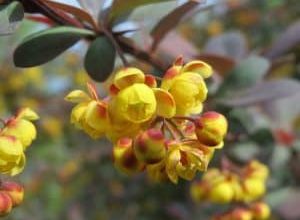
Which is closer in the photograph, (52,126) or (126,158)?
(126,158)

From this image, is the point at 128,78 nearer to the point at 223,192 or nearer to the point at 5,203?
the point at 5,203

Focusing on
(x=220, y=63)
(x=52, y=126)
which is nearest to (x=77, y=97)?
(x=220, y=63)

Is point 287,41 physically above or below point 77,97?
below

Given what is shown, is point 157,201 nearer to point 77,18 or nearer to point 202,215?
point 202,215

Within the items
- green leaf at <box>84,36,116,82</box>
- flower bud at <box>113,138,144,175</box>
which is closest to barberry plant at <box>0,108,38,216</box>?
flower bud at <box>113,138,144,175</box>

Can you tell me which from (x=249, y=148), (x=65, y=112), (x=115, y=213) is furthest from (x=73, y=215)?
(x=249, y=148)

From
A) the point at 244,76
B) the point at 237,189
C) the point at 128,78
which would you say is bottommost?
the point at 237,189

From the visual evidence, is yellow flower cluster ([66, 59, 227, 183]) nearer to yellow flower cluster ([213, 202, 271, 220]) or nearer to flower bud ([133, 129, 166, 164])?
flower bud ([133, 129, 166, 164])

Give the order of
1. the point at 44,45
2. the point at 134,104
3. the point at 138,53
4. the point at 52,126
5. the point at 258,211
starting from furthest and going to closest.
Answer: the point at 52,126
the point at 258,211
the point at 138,53
the point at 44,45
the point at 134,104
